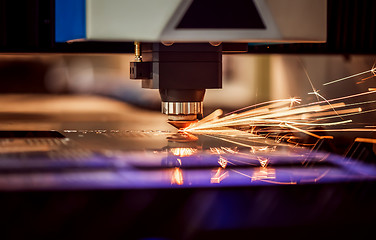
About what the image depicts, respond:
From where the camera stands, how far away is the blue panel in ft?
3.54

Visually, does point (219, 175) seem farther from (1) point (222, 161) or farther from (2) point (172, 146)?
(2) point (172, 146)

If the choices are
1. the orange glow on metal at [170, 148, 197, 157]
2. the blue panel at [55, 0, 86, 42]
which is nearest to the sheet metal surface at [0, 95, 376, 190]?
the orange glow on metal at [170, 148, 197, 157]

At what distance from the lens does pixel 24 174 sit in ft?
2.98

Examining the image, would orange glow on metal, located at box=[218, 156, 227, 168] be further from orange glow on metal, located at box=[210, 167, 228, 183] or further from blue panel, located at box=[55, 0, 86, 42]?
blue panel, located at box=[55, 0, 86, 42]

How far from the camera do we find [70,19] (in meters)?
1.19

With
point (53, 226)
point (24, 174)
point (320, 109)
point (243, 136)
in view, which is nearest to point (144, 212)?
point (53, 226)

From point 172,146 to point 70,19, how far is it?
361 millimetres

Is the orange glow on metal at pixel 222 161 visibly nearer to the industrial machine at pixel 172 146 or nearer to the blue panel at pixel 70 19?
the industrial machine at pixel 172 146

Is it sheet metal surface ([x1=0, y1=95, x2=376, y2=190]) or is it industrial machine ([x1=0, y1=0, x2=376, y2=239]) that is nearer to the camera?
industrial machine ([x1=0, y1=0, x2=376, y2=239])

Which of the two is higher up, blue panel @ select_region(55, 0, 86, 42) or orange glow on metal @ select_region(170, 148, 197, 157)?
blue panel @ select_region(55, 0, 86, 42)

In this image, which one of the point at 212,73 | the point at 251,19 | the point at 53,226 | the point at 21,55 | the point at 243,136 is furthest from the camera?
the point at 21,55

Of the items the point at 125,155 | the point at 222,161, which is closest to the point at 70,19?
the point at 125,155

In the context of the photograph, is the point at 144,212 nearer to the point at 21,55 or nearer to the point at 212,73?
the point at 212,73

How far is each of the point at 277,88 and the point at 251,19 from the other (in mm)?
841
